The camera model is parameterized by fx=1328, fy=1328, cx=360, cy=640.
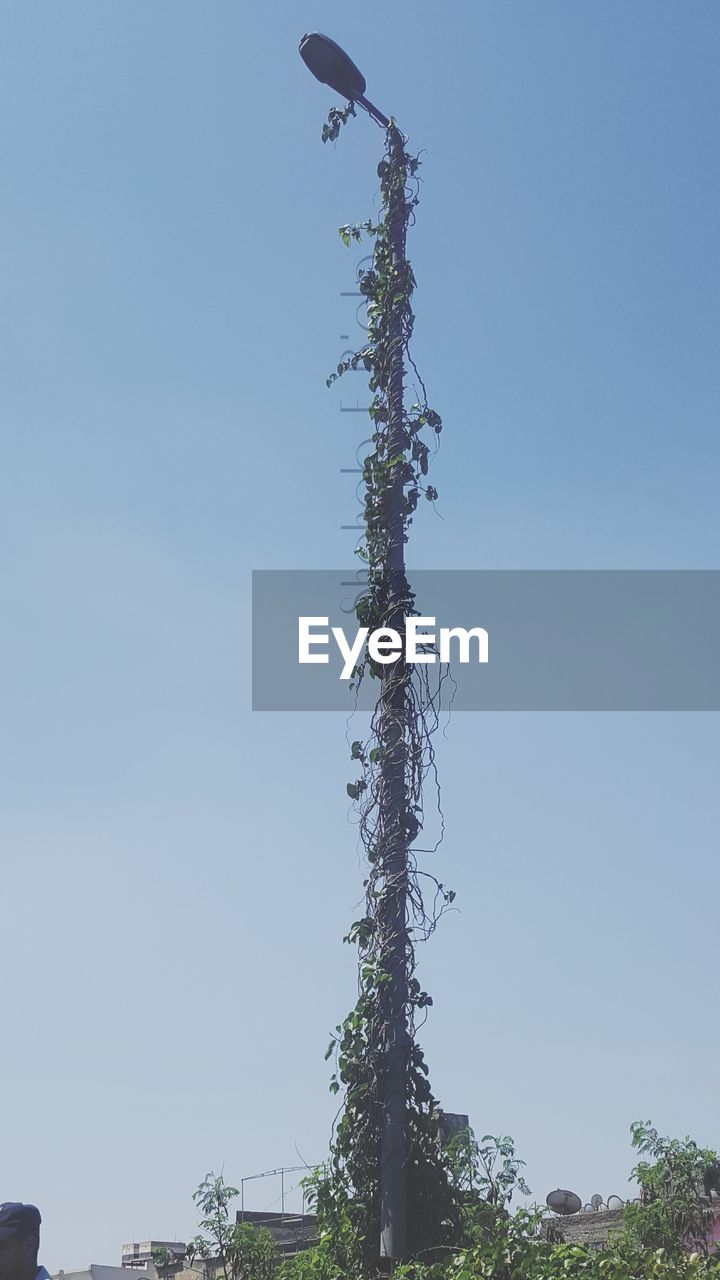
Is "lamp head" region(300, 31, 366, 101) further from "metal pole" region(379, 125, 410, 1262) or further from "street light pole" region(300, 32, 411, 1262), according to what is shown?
"metal pole" region(379, 125, 410, 1262)

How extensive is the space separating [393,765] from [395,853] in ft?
1.90

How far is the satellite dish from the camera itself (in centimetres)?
2580

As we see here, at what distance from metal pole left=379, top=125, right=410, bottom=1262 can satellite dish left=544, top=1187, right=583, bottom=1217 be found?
782 inches

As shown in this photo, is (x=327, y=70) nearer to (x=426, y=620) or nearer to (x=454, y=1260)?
(x=426, y=620)

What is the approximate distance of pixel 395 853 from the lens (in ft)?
27.1

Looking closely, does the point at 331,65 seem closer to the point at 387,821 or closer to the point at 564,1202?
the point at 387,821

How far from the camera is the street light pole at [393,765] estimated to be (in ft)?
25.4

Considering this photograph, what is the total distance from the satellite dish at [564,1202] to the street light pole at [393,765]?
19.9m

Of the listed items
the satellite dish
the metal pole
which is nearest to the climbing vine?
→ the metal pole

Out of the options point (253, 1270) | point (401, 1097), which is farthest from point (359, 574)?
point (253, 1270)

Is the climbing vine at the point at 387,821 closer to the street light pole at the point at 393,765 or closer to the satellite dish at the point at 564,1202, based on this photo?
the street light pole at the point at 393,765

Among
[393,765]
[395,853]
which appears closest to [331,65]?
[393,765]

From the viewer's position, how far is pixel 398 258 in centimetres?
962

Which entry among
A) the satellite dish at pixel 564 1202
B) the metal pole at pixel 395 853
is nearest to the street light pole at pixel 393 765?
the metal pole at pixel 395 853
